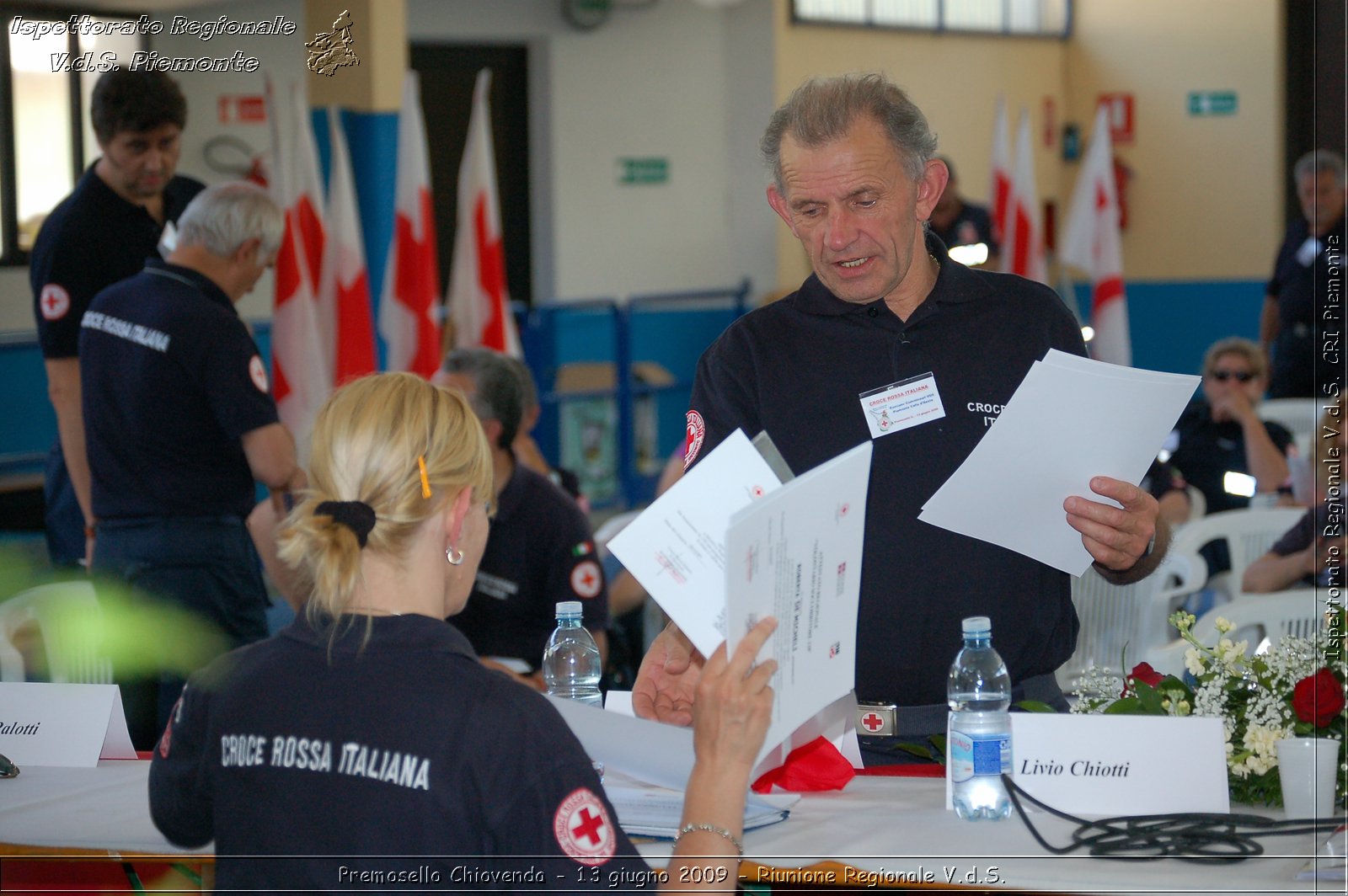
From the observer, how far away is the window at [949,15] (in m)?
10.3

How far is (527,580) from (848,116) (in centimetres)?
157

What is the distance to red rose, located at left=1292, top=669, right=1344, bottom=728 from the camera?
5.60ft

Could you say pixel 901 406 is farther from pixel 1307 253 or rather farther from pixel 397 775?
pixel 1307 253

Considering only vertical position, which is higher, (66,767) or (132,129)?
(132,129)

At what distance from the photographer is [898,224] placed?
2082mm

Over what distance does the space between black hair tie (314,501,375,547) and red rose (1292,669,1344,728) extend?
44.8 inches

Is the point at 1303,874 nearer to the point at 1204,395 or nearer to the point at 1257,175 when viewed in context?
the point at 1204,395

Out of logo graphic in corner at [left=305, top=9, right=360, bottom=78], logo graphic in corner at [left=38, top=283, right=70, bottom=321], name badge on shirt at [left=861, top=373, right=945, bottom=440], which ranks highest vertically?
logo graphic in corner at [left=305, top=9, right=360, bottom=78]

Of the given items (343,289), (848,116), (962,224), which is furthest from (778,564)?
(962,224)

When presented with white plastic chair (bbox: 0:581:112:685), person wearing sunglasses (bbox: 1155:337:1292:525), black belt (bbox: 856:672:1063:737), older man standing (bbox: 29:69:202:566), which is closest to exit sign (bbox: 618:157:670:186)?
person wearing sunglasses (bbox: 1155:337:1292:525)

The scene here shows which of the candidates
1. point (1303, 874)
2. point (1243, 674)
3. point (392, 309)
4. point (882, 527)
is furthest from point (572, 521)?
point (392, 309)

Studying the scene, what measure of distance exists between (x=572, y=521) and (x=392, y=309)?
9.55 ft

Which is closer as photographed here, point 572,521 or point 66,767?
point 66,767

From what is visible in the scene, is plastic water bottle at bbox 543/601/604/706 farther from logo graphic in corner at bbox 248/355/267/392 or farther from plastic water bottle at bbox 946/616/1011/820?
logo graphic in corner at bbox 248/355/267/392
